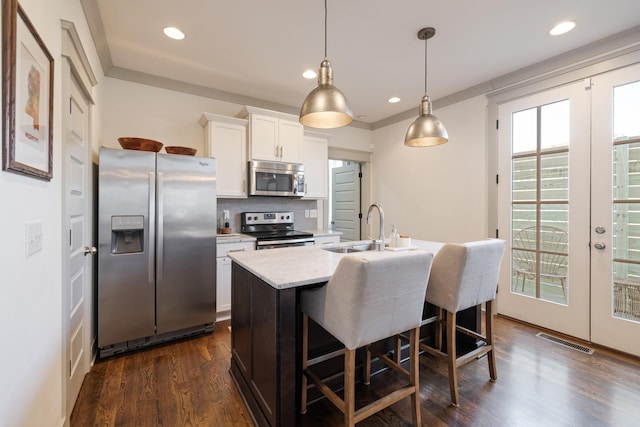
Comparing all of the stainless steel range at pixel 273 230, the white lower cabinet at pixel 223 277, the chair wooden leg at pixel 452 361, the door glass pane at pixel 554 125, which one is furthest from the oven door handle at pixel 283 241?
the door glass pane at pixel 554 125

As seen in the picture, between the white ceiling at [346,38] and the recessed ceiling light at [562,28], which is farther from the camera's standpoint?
the recessed ceiling light at [562,28]

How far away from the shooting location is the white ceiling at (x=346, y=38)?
83.1 inches

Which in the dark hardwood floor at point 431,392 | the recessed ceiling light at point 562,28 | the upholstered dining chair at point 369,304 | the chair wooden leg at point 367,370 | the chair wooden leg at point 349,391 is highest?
the recessed ceiling light at point 562,28

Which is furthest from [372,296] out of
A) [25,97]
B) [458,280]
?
A: [25,97]

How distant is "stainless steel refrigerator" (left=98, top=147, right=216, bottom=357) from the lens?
2.35m

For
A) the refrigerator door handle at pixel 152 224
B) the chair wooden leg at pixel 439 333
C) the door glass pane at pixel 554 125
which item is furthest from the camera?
the door glass pane at pixel 554 125

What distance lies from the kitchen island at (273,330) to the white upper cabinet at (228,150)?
1574mm

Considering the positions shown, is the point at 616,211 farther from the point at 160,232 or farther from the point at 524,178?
the point at 160,232

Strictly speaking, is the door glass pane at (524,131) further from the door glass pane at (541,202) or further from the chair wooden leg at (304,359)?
the chair wooden leg at (304,359)

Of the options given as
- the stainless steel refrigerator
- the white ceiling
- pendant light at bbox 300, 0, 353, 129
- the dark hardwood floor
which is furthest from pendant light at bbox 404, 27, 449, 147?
the stainless steel refrigerator

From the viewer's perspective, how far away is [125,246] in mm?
2453

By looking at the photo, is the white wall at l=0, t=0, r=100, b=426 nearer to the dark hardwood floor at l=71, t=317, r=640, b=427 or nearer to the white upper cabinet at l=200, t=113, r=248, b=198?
the dark hardwood floor at l=71, t=317, r=640, b=427

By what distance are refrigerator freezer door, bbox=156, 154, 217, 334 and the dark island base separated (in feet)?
2.81

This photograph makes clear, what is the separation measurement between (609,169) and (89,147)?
4.38 meters
